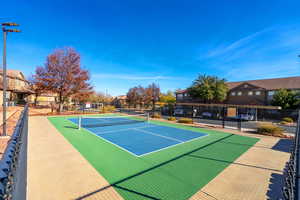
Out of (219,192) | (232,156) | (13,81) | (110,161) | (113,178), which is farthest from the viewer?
(13,81)

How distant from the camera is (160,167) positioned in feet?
16.4

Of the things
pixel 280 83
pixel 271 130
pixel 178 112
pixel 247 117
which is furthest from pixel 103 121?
pixel 280 83

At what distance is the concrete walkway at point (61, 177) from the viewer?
345 centimetres

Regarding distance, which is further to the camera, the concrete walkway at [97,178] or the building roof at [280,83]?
the building roof at [280,83]

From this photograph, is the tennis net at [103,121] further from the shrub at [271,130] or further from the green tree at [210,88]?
the green tree at [210,88]

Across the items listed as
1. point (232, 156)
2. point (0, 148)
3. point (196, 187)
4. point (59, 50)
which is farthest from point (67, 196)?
point (59, 50)

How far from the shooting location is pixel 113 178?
4.21m

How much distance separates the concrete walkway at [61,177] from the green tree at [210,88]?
30.2m

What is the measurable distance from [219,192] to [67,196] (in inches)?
157

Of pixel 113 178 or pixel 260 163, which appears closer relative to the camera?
pixel 113 178

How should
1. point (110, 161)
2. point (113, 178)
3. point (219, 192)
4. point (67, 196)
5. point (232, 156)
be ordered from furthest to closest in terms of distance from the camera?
point (232, 156)
point (110, 161)
point (113, 178)
point (219, 192)
point (67, 196)

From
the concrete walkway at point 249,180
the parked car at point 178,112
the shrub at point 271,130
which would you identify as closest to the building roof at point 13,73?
the parked car at point 178,112

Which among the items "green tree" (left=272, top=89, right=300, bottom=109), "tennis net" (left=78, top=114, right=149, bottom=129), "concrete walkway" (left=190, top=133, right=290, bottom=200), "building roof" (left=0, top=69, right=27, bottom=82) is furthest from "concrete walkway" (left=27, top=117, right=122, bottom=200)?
"building roof" (left=0, top=69, right=27, bottom=82)

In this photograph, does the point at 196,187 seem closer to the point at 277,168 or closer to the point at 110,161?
the point at 110,161
